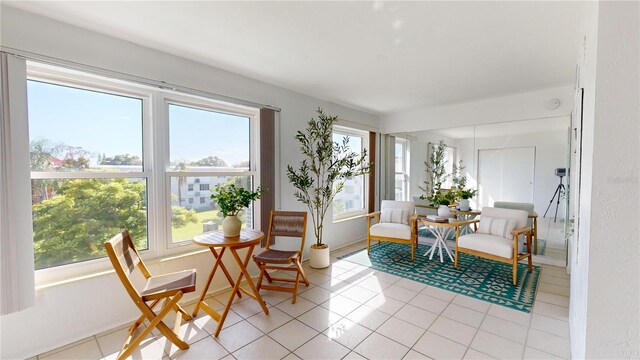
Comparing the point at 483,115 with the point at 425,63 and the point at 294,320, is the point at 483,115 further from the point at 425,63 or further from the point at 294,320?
the point at 294,320

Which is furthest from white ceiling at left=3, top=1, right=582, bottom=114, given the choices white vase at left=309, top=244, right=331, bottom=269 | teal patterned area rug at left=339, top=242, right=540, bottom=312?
teal patterned area rug at left=339, top=242, right=540, bottom=312

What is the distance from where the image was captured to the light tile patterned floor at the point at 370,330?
2033mm

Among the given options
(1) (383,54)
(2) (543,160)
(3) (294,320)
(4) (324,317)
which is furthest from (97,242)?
(2) (543,160)

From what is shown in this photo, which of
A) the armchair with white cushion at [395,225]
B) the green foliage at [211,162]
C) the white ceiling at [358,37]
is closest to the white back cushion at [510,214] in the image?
the armchair with white cushion at [395,225]

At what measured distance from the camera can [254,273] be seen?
3533 millimetres

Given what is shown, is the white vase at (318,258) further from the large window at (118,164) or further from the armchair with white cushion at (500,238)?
the armchair with white cushion at (500,238)

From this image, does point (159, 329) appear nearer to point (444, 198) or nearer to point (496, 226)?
point (496, 226)

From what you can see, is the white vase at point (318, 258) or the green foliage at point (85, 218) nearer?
the green foliage at point (85, 218)

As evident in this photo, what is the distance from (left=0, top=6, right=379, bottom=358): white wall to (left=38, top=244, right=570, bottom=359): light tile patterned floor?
158mm

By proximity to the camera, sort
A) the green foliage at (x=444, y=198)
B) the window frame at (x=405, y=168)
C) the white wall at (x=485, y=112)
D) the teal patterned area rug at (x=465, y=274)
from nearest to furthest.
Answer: the teal patterned area rug at (x=465, y=274) < the white wall at (x=485, y=112) < the green foliage at (x=444, y=198) < the window frame at (x=405, y=168)

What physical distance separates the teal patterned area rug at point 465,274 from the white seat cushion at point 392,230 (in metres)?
0.36

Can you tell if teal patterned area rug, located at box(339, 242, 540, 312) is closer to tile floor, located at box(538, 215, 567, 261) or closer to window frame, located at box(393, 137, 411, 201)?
tile floor, located at box(538, 215, 567, 261)

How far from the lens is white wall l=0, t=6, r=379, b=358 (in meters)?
1.98

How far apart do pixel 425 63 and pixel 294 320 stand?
117 inches
